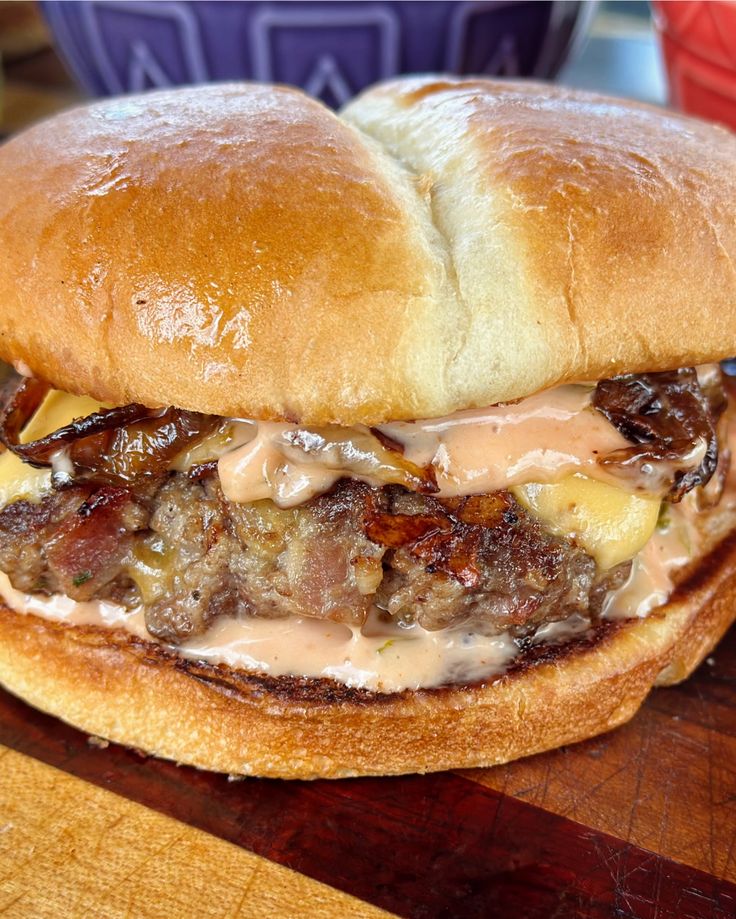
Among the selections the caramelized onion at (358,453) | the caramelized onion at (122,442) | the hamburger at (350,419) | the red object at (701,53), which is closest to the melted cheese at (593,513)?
the hamburger at (350,419)

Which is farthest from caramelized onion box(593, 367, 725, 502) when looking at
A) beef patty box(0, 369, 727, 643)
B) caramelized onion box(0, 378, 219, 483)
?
caramelized onion box(0, 378, 219, 483)

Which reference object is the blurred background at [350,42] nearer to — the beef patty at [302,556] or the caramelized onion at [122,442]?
A: the caramelized onion at [122,442]

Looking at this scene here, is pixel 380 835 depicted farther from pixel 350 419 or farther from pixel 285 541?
pixel 350 419

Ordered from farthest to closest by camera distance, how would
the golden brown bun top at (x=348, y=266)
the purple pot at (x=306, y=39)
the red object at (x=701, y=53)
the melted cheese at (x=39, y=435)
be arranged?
the red object at (x=701, y=53) → the purple pot at (x=306, y=39) → the melted cheese at (x=39, y=435) → the golden brown bun top at (x=348, y=266)

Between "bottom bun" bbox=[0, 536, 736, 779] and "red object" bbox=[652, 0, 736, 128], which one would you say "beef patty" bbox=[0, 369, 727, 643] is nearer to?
"bottom bun" bbox=[0, 536, 736, 779]

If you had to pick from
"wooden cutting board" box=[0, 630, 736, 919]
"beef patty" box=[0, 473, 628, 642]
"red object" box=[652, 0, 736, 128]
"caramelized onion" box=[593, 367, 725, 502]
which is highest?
"red object" box=[652, 0, 736, 128]

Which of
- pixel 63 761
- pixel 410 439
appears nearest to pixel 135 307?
pixel 410 439
